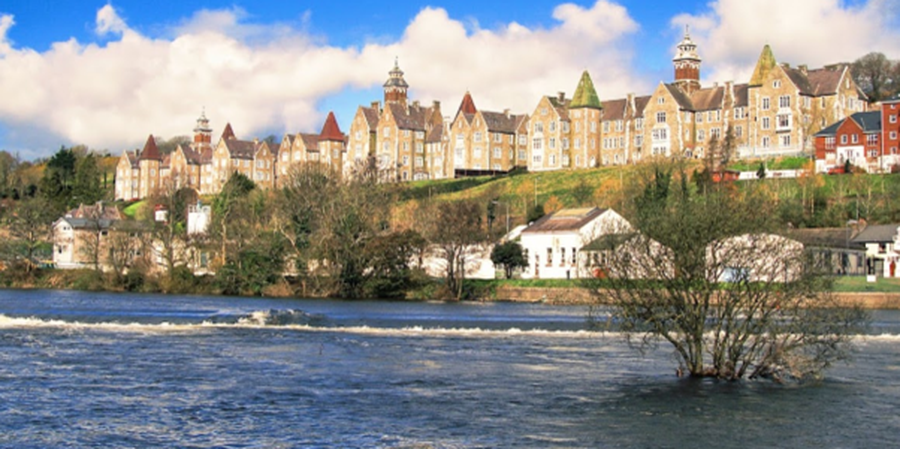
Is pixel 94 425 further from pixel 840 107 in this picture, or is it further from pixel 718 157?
pixel 840 107

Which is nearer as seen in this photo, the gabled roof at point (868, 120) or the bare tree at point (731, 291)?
the bare tree at point (731, 291)

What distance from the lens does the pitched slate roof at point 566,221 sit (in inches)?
3045

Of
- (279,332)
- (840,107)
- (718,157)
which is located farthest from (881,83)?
(279,332)

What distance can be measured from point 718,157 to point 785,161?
718 centimetres

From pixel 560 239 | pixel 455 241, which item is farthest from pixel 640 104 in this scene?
pixel 455 241

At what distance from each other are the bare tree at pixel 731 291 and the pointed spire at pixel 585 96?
10012cm

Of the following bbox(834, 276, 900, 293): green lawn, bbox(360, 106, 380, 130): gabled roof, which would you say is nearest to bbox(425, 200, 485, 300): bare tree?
bbox(834, 276, 900, 293): green lawn

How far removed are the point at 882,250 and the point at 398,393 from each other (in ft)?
201

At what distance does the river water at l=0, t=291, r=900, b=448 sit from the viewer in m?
20.8

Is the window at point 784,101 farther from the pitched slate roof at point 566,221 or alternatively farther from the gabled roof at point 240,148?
the gabled roof at point 240,148

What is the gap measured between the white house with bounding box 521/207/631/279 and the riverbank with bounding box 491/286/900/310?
572 centimetres

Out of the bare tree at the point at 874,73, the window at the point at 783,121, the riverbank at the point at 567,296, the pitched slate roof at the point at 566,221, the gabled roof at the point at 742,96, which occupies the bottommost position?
the riverbank at the point at 567,296

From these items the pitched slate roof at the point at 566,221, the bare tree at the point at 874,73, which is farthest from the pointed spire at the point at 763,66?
the pitched slate roof at the point at 566,221

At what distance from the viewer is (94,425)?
21.5 m
